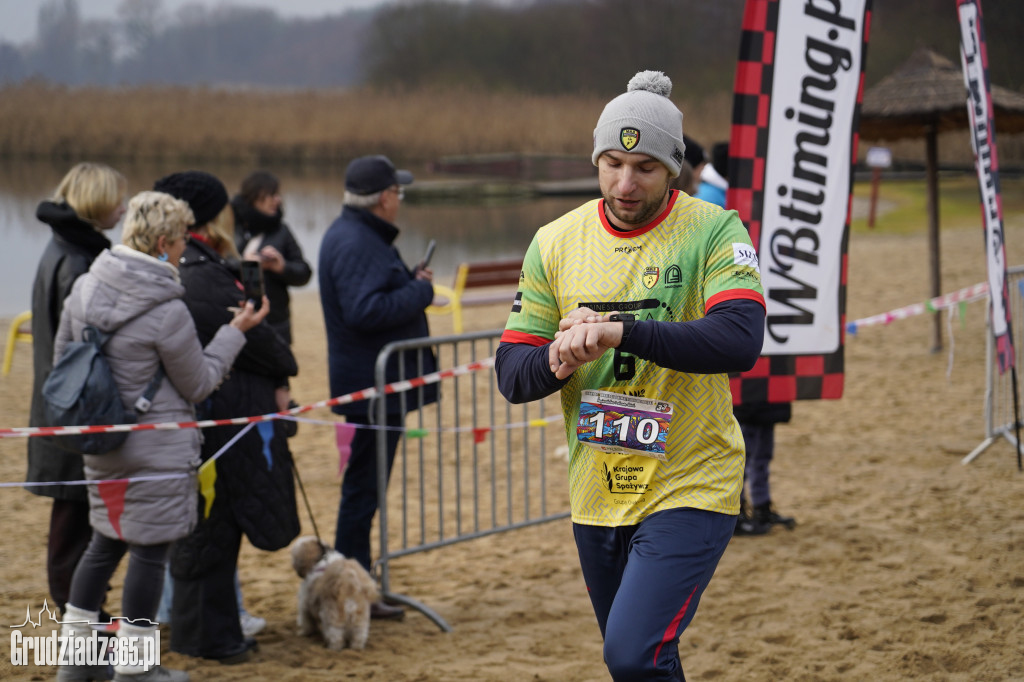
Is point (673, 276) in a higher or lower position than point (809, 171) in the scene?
lower

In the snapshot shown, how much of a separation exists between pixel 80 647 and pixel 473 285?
27.7 ft

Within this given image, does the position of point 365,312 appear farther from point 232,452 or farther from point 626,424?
point 626,424

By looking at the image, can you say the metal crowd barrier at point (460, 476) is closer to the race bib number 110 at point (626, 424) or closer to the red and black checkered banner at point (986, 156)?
the race bib number 110 at point (626, 424)

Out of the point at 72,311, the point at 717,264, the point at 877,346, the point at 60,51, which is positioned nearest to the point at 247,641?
the point at 72,311

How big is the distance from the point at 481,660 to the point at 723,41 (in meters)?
30.5

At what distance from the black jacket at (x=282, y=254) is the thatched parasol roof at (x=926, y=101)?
239 inches

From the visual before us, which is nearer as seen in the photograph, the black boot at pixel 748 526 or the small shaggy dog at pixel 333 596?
the small shaggy dog at pixel 333 596

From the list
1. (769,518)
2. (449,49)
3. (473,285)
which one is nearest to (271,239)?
(769,518)

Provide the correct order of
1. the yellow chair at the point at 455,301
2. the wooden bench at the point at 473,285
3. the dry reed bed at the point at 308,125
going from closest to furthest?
1. the yellow chair at the point at 455,301
2. the wooden bench at the point at 473,285
3. the dry reed bed at the point at 308,125

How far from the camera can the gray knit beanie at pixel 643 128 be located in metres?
2.14

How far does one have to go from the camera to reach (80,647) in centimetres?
320

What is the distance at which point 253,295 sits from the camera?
11.5 ft

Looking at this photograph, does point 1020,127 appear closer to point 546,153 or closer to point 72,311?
point 72,311

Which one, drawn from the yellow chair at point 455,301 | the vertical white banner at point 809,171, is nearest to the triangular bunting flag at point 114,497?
the vertical white banner at point 809,171
